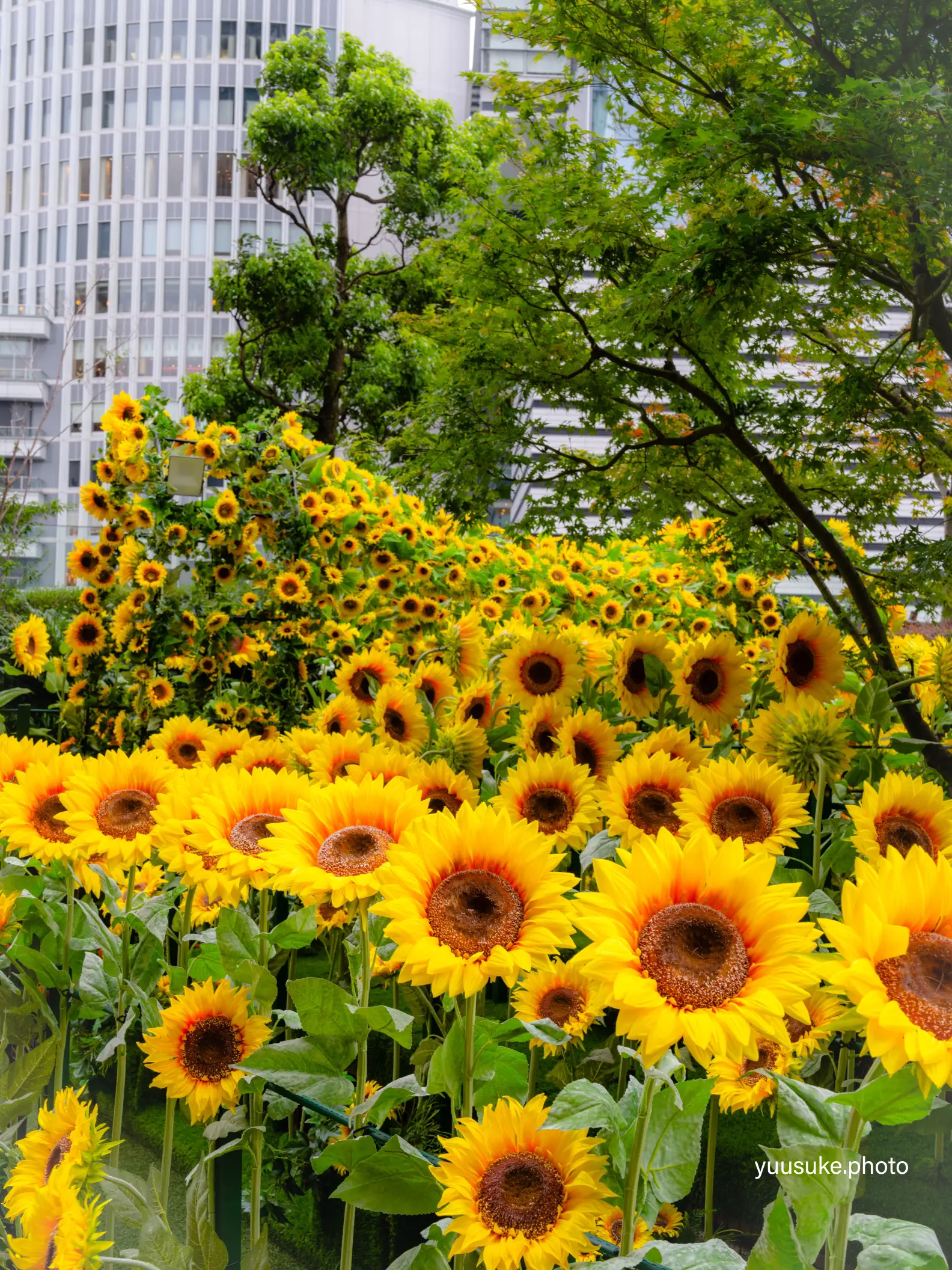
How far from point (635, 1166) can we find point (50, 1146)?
0.49 m

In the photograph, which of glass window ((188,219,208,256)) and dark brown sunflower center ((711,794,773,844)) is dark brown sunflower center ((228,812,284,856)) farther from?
glass window ((188,219,208,256))

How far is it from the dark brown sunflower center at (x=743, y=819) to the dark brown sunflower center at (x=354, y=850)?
0.30 m

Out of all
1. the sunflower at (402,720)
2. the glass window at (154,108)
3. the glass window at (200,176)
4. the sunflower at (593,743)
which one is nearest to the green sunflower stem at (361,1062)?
the sunflower at (593,743)

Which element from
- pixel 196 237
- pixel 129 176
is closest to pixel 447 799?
pixel 196 237

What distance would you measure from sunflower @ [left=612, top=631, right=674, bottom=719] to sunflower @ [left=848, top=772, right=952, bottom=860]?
1.55ft

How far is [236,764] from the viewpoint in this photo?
0.90 m

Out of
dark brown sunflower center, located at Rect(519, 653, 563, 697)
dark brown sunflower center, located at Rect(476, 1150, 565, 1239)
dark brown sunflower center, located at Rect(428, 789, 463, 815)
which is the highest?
dark brown sunflower center, located at Rect(519, 653, 563, 697)

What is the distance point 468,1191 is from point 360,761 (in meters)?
0.40

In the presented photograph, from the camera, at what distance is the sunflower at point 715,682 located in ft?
4.00

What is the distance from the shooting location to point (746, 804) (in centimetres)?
82

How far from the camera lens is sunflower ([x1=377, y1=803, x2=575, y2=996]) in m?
0.53

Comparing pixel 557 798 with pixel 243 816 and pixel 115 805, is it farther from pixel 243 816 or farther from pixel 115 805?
pixel 115 805

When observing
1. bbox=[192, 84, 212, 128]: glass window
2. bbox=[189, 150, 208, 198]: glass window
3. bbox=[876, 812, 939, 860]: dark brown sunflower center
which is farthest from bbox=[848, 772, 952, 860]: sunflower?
bbox=[192, 84, 212, 128]: glass window

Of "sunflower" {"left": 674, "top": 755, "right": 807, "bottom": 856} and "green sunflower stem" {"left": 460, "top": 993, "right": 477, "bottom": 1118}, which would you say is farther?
"sunflower" {"left": 674, "top": 755, "right": 807, "bottom": 856}
